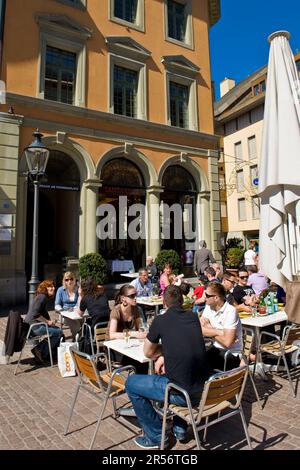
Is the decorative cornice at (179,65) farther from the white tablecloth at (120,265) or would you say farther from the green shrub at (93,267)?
the green shrub at (93,267)

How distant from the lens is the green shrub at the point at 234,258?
20.5 m

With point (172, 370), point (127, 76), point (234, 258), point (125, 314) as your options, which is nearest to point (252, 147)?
point (234, 258)

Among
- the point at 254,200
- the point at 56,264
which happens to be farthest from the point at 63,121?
the point at 254,200

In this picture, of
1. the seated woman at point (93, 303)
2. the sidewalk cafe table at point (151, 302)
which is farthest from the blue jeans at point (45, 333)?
the sidewalk cafe table at point (151, 302)

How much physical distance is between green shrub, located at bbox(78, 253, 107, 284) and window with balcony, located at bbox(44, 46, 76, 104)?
20.1 ft

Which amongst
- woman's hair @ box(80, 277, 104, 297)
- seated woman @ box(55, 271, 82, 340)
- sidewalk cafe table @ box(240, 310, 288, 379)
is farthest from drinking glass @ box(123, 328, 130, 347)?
seated woman @ box(55, 271, 82, 340)

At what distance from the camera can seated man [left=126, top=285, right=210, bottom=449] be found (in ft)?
10.1

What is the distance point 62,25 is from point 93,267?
914cm

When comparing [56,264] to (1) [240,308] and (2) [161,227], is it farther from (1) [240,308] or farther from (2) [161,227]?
(1) [240,308]

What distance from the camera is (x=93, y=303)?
5.83 m

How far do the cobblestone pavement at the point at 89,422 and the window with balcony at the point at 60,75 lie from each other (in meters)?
11.0

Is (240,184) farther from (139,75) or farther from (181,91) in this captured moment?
(139,75)

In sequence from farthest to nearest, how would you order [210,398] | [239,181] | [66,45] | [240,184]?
[239,181]
[240,184]
[66,45]
[210,398]

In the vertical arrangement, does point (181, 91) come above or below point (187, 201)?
above
